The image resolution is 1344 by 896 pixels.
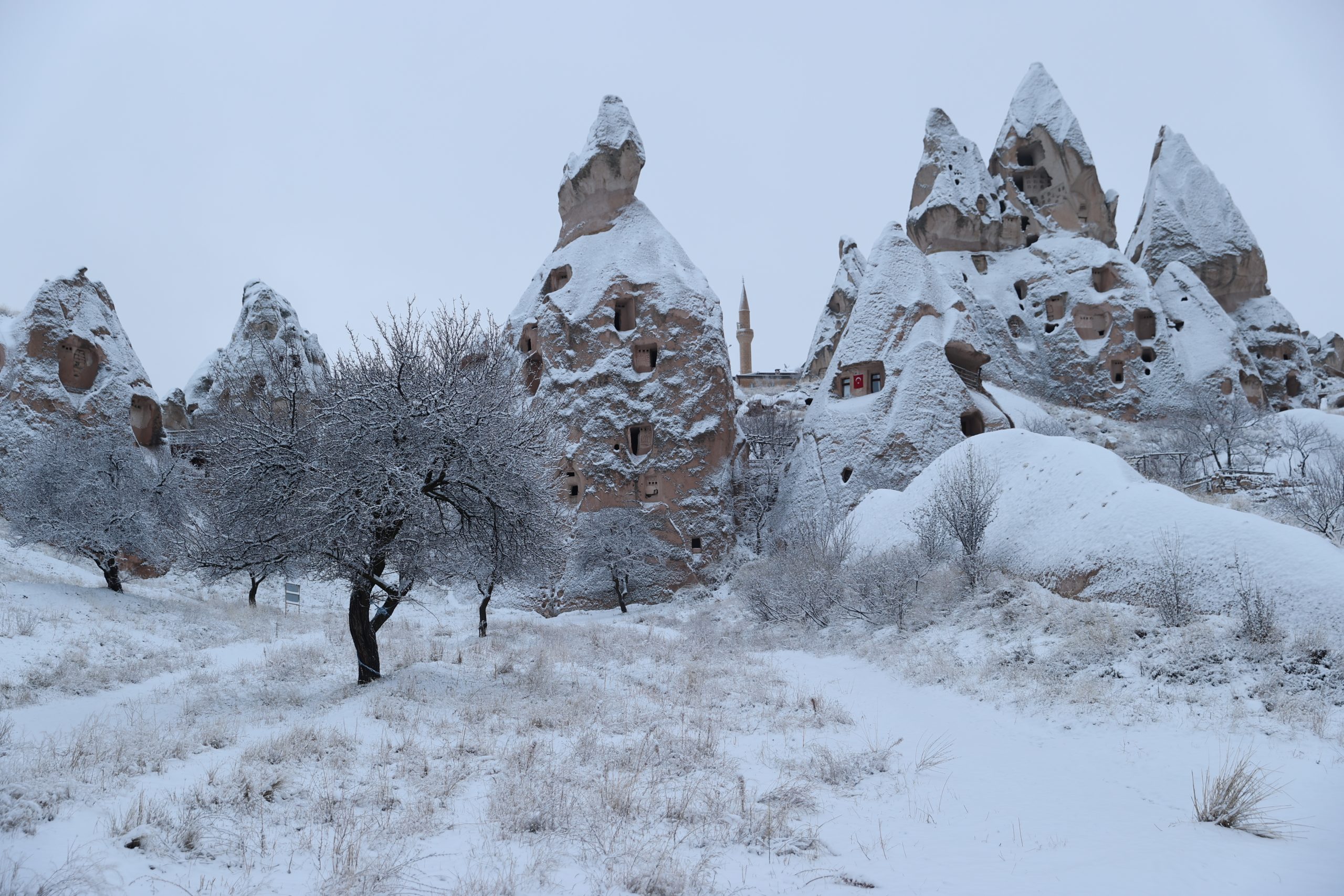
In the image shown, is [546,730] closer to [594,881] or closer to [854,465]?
[594,881]

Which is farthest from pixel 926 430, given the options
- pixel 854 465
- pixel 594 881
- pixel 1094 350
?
pixel 594 881

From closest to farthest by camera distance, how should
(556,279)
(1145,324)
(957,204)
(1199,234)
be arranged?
(556,279) → (1145,324) → (957,204) → (1199,234)

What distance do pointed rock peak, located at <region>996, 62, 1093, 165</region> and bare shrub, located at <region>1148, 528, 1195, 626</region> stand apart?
49667 millimetres

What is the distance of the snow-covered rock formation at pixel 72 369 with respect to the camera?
102 feet

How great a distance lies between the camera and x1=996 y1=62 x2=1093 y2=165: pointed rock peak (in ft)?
173

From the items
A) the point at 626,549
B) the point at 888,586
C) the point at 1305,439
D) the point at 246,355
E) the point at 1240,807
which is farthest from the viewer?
the point at 246,355

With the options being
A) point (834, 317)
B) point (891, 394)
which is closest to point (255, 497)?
point (891, 394)

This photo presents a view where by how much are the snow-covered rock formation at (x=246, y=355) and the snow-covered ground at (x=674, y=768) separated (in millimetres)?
28798

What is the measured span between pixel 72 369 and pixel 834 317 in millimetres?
42693

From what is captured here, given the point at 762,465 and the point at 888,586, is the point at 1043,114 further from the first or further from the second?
the point at 888,586

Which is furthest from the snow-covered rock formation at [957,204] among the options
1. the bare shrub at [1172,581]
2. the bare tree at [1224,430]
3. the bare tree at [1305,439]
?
the bare shrub at [1172,581]

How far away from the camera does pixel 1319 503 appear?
17.6m

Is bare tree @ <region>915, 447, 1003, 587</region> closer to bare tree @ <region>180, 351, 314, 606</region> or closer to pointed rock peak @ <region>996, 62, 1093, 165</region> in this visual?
bare tree @ <region>180, 351, 314, 606</region>

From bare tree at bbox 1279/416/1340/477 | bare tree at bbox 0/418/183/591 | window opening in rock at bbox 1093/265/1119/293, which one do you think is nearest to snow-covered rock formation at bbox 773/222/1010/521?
bare tree at bbox 1279/416/1340/477
